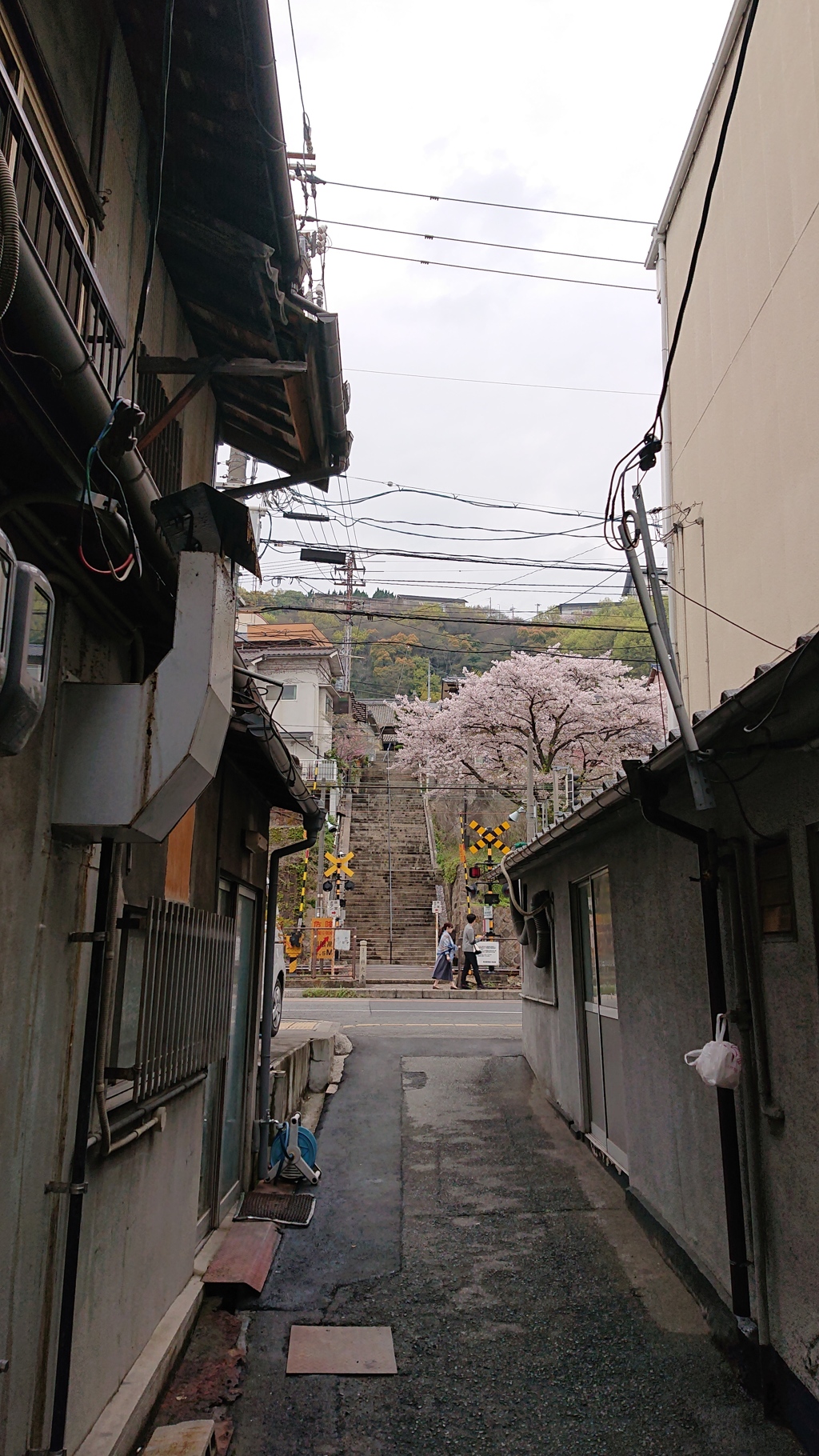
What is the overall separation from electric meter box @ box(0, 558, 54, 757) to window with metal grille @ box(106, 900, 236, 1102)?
6.21ft

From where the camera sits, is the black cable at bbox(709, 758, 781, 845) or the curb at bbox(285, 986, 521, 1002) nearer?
the black cable at bbox(709, 758, 781, 845)

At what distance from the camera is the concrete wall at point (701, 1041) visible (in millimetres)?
4078

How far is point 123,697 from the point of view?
3391 mm

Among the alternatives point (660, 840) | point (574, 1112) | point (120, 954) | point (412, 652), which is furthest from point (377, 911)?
point (412, 652)

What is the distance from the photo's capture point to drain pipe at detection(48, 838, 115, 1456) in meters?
3.12

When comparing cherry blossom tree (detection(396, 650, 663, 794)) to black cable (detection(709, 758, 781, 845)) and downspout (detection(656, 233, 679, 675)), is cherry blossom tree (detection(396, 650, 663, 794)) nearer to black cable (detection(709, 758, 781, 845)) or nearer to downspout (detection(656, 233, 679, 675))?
downspout (detection(656, 233, 679, 675))

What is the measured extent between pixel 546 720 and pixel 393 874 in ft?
28.8

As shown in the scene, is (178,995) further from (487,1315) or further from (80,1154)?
(487,1315)

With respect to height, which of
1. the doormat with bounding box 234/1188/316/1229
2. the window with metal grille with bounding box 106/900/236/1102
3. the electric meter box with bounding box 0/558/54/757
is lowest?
the doormat with bounding box 234/1188/316/1229

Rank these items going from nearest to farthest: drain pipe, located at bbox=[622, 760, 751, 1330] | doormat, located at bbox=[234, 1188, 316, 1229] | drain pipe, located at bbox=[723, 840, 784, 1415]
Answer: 1. drain pipe, located at bbox=[723, 840, 784, 1415]
2. drain pipe, located at bbox=[622, 760, 751, 1330]
3. doormat, located at bbox=[234, 1188, 316, 1229]

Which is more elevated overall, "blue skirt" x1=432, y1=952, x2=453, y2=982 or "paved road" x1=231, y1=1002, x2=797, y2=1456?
"blue skirt" x1=432, y1=952, x2=453, y2=982

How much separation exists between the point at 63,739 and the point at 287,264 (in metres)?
3.32

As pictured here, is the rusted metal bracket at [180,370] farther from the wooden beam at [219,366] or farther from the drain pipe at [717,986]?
the drain pipe at [717,986]

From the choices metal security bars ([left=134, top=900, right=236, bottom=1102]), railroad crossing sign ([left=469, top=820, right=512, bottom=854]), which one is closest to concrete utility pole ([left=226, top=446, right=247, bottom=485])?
metal security bars ([left=134, top=900, right=236, bottom=1102])
